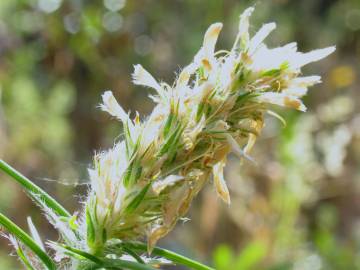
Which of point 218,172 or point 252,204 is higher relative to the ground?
point 252,204

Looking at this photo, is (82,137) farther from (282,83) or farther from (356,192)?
(282,83)

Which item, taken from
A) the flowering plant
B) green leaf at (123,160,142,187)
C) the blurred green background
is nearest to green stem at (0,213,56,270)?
the flowering plant

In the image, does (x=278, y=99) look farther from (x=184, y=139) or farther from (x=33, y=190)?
(x=33, y=190)

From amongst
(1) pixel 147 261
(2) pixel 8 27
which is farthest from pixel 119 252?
(2) pixel 8 27

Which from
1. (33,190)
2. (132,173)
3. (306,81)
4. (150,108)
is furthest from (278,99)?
(150,108)

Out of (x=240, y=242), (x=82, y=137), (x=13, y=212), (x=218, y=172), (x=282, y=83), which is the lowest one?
(x=218, y=172)

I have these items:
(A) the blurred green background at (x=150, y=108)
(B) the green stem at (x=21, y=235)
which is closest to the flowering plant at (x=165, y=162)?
(B) the green stem at (x=21, y=235)

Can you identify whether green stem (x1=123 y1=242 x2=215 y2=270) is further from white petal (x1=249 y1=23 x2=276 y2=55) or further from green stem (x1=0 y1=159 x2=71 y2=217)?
white petal (x1=249 y1=23 x2=276 y2=55)

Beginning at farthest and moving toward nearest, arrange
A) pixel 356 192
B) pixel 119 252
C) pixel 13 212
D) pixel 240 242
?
pixel 356 192 < pixel 240 242 < pixel 13 212 < pixel 119 252
